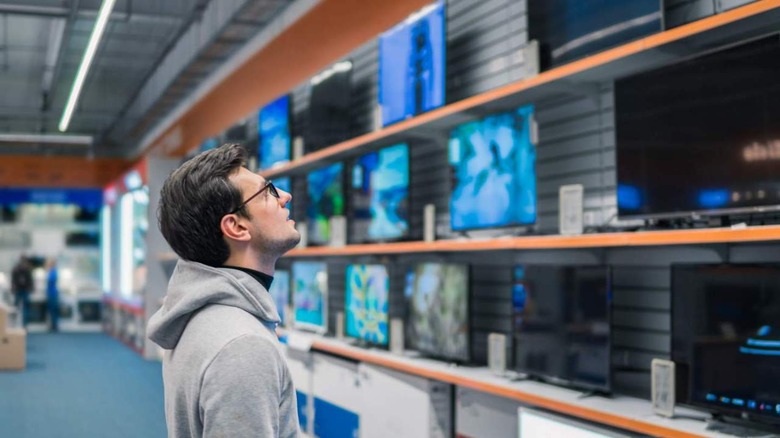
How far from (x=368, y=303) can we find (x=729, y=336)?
278 centimetres

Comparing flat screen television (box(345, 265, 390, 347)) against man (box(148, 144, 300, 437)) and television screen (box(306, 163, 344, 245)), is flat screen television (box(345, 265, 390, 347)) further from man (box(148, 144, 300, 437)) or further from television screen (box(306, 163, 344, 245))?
man (box(148, 144, 300, 437))

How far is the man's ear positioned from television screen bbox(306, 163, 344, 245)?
4.10 metres

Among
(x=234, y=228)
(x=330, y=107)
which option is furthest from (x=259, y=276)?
(x=330, y=107)

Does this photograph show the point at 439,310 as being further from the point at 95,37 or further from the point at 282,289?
the point at 95,37

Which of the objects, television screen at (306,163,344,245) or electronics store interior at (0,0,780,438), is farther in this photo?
television screen at (306,163,344,245)

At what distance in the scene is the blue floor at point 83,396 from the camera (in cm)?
669

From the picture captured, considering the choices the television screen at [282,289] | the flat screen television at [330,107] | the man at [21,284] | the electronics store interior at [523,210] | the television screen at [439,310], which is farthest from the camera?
the man at [21,284]

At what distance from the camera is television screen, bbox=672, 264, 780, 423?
2.41 metres

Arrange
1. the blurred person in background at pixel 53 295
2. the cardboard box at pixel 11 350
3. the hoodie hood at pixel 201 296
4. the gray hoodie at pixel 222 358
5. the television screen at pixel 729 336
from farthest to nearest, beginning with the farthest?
the blurred person in background at pixel 53 295 → the cardboard box at pixel 11 350 → the television screen at pixel 729 336 → the hoodie hood at pixel 201 296 → the gray hoodie at pixel 222 358

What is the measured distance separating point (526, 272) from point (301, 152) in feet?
10.1

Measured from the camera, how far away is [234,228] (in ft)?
4.87

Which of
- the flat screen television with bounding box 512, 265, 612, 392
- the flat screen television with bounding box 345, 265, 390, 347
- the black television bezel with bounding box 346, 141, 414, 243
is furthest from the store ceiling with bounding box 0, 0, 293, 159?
the flat screen television with bounding box 512, 265, 612, 392

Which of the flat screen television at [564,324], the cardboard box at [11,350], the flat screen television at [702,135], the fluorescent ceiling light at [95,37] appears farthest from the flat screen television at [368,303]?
the cardboard box at [11,350]

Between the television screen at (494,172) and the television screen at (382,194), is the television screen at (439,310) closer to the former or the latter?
the television screen at (494,172)
